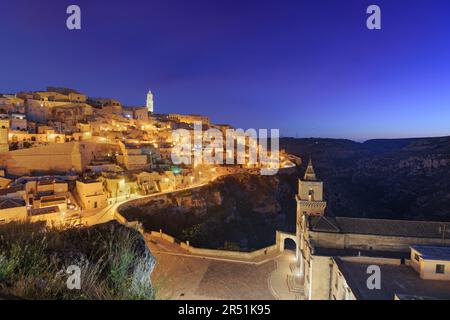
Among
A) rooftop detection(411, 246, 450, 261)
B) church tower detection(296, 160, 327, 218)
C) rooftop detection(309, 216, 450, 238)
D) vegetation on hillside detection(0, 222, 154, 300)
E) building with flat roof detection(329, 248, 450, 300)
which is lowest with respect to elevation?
building with flat roof detection(329, 248, 450, 300)

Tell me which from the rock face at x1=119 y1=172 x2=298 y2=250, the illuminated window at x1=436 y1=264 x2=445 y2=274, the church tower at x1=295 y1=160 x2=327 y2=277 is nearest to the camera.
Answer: the illuminated window at x1=436 y1=264 x2=445 y2=274

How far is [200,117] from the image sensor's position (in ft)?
219

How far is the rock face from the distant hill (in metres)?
13.1

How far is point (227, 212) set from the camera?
112 feet

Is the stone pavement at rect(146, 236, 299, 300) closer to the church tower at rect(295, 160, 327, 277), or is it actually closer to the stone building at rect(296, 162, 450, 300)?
the stone building at rect(296, 162, 450, 300)

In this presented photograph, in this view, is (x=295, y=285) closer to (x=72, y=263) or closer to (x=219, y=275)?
(x=219, y=275)

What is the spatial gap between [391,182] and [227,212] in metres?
45.1

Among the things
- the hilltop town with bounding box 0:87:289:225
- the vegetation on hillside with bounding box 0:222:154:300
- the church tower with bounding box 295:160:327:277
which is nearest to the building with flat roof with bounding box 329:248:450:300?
the church tower with bounding box 295:160:327:277

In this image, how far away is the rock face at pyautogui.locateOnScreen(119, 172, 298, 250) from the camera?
86.6 feet

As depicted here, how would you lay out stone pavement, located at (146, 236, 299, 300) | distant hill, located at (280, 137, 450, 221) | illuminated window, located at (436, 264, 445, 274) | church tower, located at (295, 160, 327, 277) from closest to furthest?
illuminated window, located at (436, 264, 445, 274) < stone pavement, located at (146, 236, 299, 300) < church tower, located at (295, 160, 327, 277) < distant hill, located at (280, 137, 450, 221)

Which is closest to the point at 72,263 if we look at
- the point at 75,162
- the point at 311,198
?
the point at 311,198

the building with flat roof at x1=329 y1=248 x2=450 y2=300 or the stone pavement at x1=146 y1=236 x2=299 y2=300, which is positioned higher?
the building with flat roof at x1=329 y1=248 x2=450 y2=300
